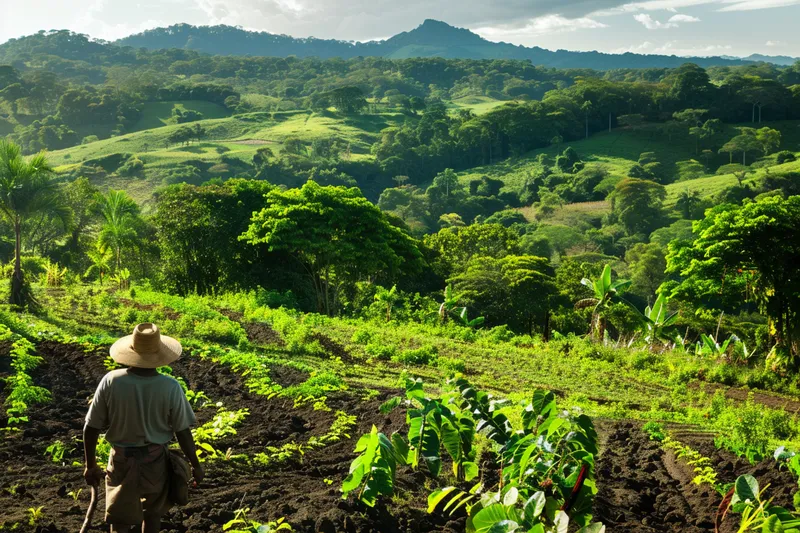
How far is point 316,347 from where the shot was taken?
45.2ft

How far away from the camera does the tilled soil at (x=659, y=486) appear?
19.0 ft

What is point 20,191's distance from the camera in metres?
16.2

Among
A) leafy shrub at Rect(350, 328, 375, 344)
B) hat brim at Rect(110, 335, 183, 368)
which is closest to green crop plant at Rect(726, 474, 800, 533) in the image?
hat brim at Rect(110, 335, 183, 368)

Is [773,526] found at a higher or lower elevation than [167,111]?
lower

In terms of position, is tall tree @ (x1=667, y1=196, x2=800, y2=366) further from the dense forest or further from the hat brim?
the hat brim

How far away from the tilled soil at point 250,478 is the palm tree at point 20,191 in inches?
303

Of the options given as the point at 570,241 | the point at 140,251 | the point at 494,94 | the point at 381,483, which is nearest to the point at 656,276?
the point at 570,241

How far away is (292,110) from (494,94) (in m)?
57.4

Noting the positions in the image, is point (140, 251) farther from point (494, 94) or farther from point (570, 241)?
point (494, 94)

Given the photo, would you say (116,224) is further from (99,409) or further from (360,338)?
(99,409)

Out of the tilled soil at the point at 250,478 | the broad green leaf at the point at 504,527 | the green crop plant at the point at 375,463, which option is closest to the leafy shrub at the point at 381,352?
the tilled soil at the point at 250,478

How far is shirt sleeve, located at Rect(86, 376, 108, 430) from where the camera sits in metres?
4.46

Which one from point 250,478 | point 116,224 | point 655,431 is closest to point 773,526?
point 250,478

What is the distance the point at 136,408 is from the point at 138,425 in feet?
0.33
